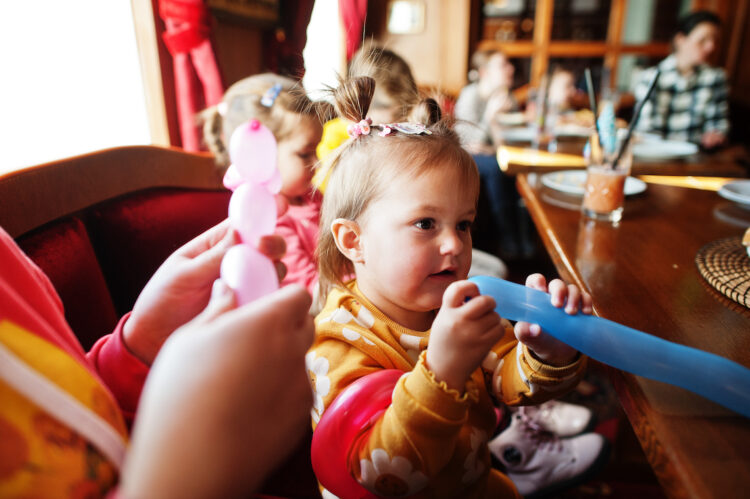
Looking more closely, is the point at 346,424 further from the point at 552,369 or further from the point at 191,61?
the point at 191,61

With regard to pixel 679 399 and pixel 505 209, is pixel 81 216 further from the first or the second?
pixel 505 209

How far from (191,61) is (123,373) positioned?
1260mm

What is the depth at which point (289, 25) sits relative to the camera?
2660 millimetres

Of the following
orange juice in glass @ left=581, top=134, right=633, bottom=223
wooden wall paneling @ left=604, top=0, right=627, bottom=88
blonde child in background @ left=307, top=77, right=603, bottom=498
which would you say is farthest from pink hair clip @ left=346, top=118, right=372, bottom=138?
wooden wall paneling @ left=604, top=0, right=627, bottom=88

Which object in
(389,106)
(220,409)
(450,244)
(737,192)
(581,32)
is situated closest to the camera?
(220,409)

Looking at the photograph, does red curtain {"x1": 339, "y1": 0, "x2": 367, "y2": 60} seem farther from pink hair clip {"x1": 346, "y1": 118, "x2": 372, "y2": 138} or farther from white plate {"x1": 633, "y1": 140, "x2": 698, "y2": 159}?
pink hair clip {"x1": 346, "y1": 118, "x2": 372, "y2": 138}

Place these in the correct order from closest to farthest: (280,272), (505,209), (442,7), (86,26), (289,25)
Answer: (280,272), (86,26), (289,25), (505,209), (442,7)

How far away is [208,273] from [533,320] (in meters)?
0.44

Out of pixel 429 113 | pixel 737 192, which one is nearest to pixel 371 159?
pixel 429 113

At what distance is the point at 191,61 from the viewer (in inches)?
62.6

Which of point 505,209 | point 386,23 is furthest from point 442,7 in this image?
point 505,209

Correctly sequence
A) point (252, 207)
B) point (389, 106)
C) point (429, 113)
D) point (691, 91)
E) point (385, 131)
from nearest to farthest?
point (252, 207) → point (385, 131) → point (429, 113) → point (389, 106) → point (691, 91)

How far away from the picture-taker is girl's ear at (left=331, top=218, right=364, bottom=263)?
0.89 meters

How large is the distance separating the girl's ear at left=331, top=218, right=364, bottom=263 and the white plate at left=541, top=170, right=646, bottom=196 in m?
0.86
